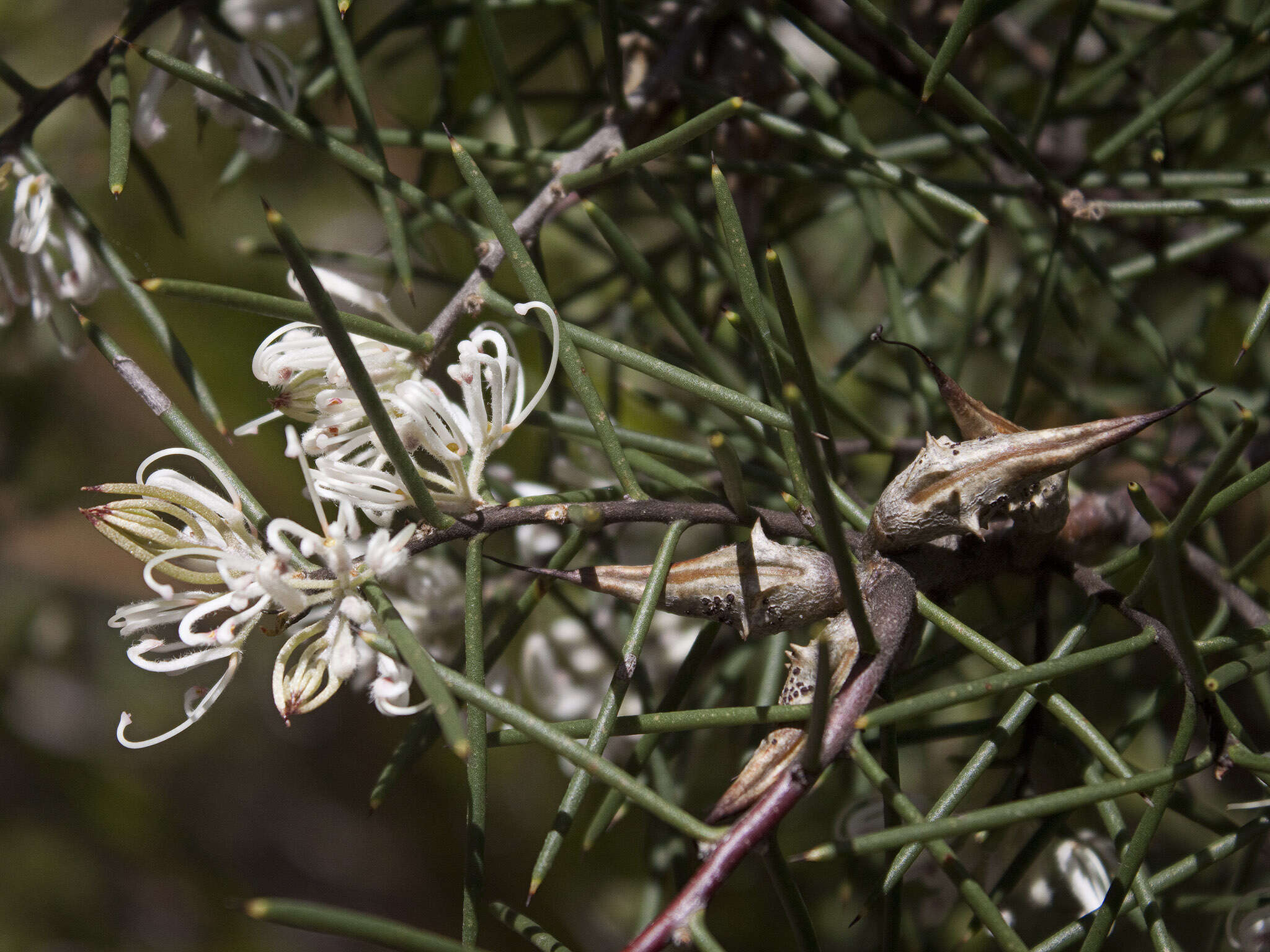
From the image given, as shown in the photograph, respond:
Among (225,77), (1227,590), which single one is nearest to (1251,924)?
(1227,590)

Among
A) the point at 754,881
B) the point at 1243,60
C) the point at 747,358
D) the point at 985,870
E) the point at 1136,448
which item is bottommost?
the point at 754,881

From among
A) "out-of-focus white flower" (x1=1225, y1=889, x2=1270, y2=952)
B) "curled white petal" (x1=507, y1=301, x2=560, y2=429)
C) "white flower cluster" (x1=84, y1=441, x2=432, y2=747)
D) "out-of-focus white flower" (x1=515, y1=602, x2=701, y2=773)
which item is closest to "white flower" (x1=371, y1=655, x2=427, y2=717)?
"white flower cluster" (x1=84, y1=441, x2=432, y2=747)

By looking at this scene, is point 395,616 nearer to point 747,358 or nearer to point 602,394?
point 747,358

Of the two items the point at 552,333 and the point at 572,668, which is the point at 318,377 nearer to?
the point at 552,333

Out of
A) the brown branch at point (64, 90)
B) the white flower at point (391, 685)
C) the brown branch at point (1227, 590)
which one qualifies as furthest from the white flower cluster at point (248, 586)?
the brown branch at point (1227, 590)

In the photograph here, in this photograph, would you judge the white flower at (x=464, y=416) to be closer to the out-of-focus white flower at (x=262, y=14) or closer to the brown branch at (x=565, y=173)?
the brown branch at (x=565, y=173)

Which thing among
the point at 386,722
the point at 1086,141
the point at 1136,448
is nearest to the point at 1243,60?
the point at 1086,141

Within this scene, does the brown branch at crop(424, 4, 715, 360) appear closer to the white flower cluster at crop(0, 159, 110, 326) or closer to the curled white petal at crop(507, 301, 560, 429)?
the curled white petal at crop(507, 301, 560, 429)
